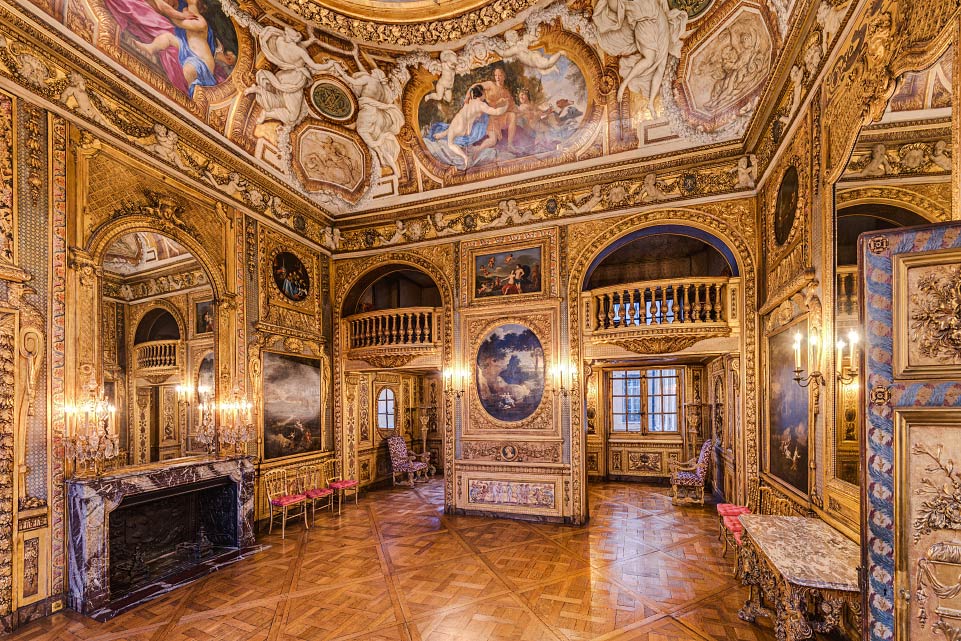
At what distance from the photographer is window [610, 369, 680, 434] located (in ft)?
36.0

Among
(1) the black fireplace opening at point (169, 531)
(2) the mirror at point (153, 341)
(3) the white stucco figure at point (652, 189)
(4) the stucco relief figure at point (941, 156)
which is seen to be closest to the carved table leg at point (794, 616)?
(4) the stucco relief figure at point (941, 156)

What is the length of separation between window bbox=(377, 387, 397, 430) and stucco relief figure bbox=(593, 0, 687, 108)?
8.97 meters

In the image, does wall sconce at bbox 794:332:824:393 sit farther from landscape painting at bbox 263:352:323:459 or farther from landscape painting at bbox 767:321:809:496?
landscape painting at bbox 263:352:323:459

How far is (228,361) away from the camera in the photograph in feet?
23.7

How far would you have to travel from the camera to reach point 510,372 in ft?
27.0

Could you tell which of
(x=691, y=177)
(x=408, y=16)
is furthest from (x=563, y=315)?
(x=408, y=16)

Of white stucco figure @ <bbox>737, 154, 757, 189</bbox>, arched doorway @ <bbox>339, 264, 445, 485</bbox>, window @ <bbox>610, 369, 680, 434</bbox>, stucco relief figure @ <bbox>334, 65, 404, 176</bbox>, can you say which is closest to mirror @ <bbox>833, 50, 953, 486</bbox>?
white stucco figure @ <bbox>737, 154, 757, 189</bbox>

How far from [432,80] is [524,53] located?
63.9 inches

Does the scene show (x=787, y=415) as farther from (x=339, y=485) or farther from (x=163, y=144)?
(x=163, y=144)

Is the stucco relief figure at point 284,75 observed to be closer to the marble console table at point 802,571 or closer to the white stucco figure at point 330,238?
the white stucco figure at point 330,238

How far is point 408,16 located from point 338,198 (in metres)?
3.87

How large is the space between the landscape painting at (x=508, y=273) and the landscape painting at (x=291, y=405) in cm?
A: 369

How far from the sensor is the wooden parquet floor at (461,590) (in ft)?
14.1

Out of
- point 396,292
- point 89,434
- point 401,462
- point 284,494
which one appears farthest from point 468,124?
point 401,462
